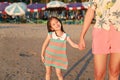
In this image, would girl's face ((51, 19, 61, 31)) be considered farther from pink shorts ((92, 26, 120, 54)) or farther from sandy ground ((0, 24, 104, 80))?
sandy ground ((0, 24, 104, 80))

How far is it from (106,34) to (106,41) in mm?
81

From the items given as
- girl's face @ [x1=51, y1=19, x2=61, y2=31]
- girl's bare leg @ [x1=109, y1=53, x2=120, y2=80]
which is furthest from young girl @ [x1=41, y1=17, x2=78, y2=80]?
girl's bare leg @ [x1=109, y1=53, x2=120, y2=80]

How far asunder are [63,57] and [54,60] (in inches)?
5.8

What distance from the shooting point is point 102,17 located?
4.05m

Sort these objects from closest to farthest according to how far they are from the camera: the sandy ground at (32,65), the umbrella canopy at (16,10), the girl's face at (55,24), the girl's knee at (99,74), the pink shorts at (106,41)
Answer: the pink shorts at (106,41) → the girl's knee at (99,74) → the girl's face at (55,24) → the sandy ground at (32,65) → the umbrella canopy at (16,10)

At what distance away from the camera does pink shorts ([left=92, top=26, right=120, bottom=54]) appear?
13.0 ft

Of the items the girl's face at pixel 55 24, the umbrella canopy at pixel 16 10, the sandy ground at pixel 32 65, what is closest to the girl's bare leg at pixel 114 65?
the girl's face at pixel 55 24

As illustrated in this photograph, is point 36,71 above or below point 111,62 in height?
below

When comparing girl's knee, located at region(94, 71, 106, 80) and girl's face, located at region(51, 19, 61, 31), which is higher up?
girl's face, located at region(51, 19, 61, 31)

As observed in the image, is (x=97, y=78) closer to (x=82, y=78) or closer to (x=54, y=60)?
(x=54, y=60)

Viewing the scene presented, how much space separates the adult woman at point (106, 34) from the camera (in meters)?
3.97

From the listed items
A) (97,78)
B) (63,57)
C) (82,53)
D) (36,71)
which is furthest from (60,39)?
(82,53)

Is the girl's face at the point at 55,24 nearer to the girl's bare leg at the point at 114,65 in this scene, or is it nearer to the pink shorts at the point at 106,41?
the pink shorts at the point at 106,41

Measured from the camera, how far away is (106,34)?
4000 mm
